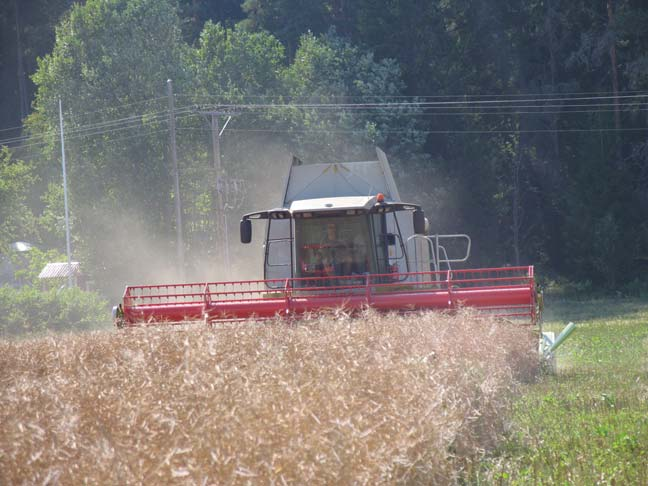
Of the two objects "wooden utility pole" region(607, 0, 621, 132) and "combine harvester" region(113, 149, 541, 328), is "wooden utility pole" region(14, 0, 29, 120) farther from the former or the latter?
"combine harvester" region(113, 149, 541, 328)

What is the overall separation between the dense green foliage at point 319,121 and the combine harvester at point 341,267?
26.2 meters

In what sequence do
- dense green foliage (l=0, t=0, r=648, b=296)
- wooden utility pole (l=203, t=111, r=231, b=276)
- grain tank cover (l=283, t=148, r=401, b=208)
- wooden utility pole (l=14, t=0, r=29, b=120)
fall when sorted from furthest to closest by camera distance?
1. wooden utility pole (l=14, t=0, r=29, b=120)
2. dense green foliage (l=0, t=0, r=648, b=296)
3. wooden utility pole (l=203, t=111, r=231, b=276)
4. grain tank cover (l=283, t=148, r=401, b=208)

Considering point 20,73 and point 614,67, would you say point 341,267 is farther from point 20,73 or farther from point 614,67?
point 20,73

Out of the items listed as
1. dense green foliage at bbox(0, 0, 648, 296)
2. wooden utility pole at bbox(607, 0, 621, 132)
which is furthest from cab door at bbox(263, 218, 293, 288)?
wooden utility pole at bbox(607, 0, 621, 132)

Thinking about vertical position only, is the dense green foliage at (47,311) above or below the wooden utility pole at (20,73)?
below

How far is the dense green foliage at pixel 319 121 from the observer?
140 ft

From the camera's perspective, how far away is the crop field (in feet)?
15.4

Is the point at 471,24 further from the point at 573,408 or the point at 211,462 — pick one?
the point at 211,462

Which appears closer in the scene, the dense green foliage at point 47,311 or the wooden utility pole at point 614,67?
the dense green foliage at point 47,311

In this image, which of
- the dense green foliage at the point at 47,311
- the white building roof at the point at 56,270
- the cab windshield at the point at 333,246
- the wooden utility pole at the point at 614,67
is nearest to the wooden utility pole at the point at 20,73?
the white building roof at the point at 56,270

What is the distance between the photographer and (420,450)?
5.34 m

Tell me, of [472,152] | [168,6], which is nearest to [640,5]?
[472,152]

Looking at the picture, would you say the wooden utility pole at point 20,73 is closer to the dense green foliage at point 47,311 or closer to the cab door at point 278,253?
the dense green foliage at point 47,311

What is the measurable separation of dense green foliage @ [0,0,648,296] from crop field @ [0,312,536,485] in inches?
1362
